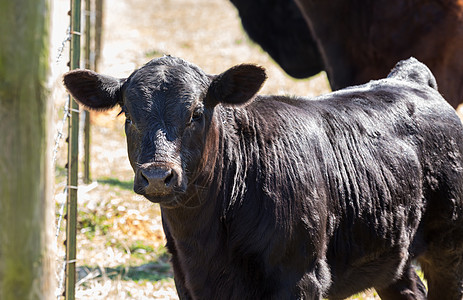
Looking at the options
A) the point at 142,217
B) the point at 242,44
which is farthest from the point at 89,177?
the point at 242,44

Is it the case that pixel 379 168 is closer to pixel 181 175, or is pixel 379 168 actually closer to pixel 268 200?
pixel 268 200

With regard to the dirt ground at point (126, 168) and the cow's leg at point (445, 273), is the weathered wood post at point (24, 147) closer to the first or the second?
the dirt ground at point (126, 168)

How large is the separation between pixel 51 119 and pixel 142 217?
5.22 metres

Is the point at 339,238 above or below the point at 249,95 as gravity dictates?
below

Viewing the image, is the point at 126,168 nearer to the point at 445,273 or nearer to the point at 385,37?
the point at 385,37

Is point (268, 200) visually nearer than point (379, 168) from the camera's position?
Yes

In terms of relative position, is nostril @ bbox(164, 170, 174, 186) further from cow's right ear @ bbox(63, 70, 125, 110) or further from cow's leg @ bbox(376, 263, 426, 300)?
cow's leg @ bbox(376, 263, 426, 300)

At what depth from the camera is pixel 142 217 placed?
295 inches

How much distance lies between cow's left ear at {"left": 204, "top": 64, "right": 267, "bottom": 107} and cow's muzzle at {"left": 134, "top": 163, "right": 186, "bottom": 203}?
0.63 meters

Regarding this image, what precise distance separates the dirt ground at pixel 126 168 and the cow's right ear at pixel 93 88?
0.31 meters

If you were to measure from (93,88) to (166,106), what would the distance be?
22.2 inches

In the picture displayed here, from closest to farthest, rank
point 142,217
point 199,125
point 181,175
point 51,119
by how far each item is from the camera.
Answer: point 51,119
point 181,175
point 199,125
point 142,217

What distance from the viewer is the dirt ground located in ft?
20.3

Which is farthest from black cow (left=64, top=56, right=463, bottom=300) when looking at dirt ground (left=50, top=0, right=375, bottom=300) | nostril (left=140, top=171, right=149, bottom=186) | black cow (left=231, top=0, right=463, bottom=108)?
black cow (left=231, top=0, right=463, bottom=108)
